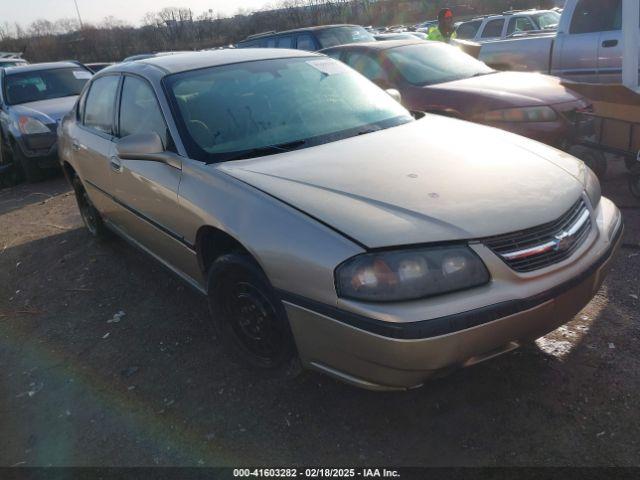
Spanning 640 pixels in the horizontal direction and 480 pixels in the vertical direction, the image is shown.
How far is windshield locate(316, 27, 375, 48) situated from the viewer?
10.3m

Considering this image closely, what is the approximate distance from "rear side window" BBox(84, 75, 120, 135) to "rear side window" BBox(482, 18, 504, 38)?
1009 cm

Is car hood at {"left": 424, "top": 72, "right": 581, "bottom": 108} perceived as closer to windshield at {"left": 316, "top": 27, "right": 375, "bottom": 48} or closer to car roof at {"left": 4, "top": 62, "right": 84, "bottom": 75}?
windshield at {"left": 316, "top": 27, "right": 375, "bottom": 48}

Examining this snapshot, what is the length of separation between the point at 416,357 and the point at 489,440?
2.01ft

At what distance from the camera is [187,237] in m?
2.95

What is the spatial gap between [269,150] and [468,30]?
1212cm

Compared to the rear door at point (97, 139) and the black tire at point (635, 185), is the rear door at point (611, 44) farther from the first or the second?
the rear door at point (97, 139)

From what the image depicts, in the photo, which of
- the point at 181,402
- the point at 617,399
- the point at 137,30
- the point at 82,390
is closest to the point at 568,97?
the point at 617,399

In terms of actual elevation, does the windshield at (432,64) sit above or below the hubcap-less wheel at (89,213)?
above

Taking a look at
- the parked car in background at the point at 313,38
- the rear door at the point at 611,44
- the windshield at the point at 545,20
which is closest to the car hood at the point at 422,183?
the rear door at the point at 611,44

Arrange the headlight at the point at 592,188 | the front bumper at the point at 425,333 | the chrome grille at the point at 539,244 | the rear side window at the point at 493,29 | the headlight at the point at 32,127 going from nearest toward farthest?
the front bumper at the point at 425,333 → the chrome grille at the point at 539,244 → the headlight at the point at 592,188 → the headlight at the point at 32,127 → the rear side window at the point at 493,29

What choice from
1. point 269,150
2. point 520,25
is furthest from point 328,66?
point 520,25

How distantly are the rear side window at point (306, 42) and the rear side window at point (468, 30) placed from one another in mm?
4827

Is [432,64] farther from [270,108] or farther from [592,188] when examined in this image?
[592,188]

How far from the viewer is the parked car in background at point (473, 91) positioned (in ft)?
16.7
